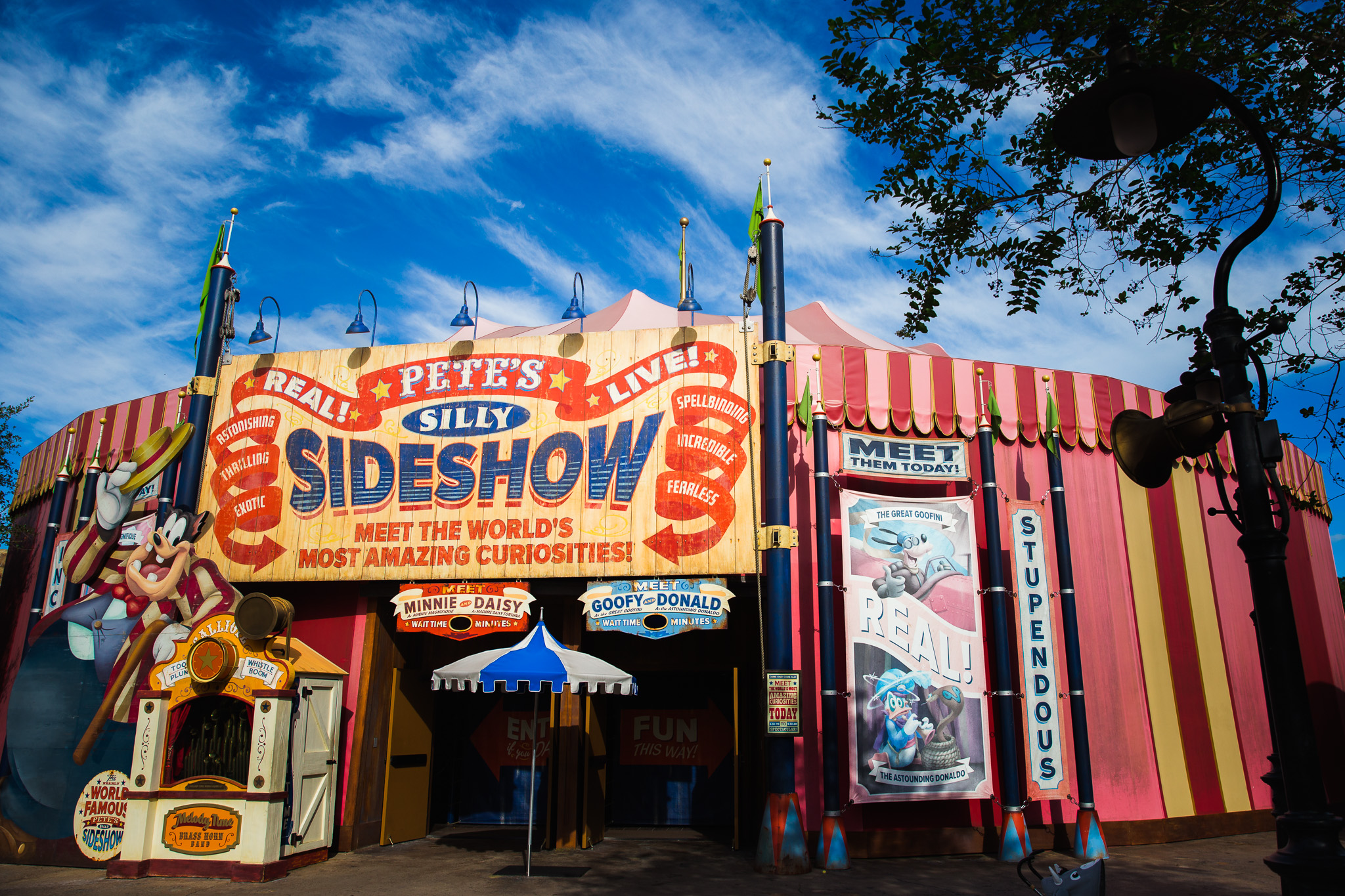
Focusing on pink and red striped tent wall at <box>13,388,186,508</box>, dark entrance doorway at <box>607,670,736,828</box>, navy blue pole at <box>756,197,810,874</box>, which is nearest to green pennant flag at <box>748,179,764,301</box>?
navy blue pole at <box>756,197,810,874</box>

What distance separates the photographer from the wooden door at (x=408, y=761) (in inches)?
498

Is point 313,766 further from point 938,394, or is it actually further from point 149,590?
point 938,394

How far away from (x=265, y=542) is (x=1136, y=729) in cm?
1294

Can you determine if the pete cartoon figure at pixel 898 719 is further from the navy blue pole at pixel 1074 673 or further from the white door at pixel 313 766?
the white door at pixel 313 766

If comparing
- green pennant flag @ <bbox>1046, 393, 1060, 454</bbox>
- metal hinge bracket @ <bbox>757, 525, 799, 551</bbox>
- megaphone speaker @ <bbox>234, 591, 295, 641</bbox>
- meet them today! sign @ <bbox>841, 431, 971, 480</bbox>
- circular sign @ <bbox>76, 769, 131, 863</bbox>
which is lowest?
circular sign @ <bbox>76, 769, 131, 863</bbox>

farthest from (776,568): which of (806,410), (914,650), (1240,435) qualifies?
(1240,435)

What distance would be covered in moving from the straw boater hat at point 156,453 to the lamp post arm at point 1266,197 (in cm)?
1390

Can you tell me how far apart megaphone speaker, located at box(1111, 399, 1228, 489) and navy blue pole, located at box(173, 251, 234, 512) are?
13243mm

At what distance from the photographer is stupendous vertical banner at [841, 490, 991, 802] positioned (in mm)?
10711

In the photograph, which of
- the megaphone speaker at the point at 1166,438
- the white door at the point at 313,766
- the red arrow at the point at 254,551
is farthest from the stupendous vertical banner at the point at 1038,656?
the red arrow at the point at 254,551

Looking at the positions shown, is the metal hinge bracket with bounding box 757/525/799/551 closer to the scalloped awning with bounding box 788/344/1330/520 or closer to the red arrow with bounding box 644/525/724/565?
the red arrow with bounding box 644/525/724/565

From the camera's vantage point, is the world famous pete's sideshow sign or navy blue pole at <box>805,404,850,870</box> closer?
navy blue pole at <box>805,404,850,870</box>

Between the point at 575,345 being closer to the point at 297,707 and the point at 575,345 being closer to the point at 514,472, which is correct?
the point at 514,472

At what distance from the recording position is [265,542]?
42.7 feet
